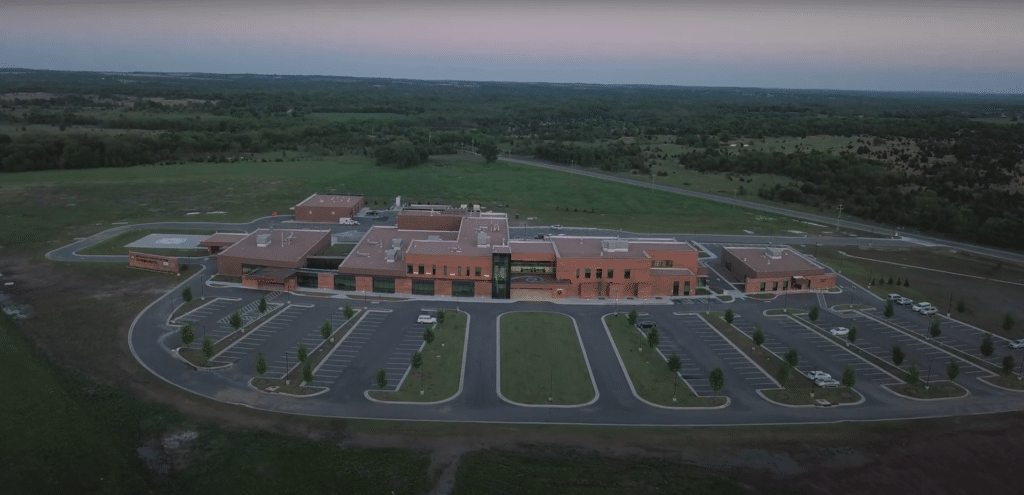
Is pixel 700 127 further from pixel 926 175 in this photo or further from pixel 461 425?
pixel 461 425

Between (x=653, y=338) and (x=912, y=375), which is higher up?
(x=912, y=375)

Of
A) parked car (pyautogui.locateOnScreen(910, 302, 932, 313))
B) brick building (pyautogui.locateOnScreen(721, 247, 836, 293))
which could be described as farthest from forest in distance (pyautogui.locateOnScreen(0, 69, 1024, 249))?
brick building (pyautogui.locateOnScreen(721, 247, 836, 293))

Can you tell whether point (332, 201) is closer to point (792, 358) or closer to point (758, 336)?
point (758, 336)

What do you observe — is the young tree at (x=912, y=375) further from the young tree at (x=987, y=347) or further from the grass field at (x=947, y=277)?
the grass field at (x=947, y=277)

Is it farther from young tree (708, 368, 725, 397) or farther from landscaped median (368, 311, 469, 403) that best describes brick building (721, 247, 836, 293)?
landscaped median (368, 311, 469, 403)

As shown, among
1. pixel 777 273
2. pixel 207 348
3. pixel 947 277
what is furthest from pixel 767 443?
pixel 947 277

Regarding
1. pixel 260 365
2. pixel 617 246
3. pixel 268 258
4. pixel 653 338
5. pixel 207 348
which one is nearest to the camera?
pixel 260 365
